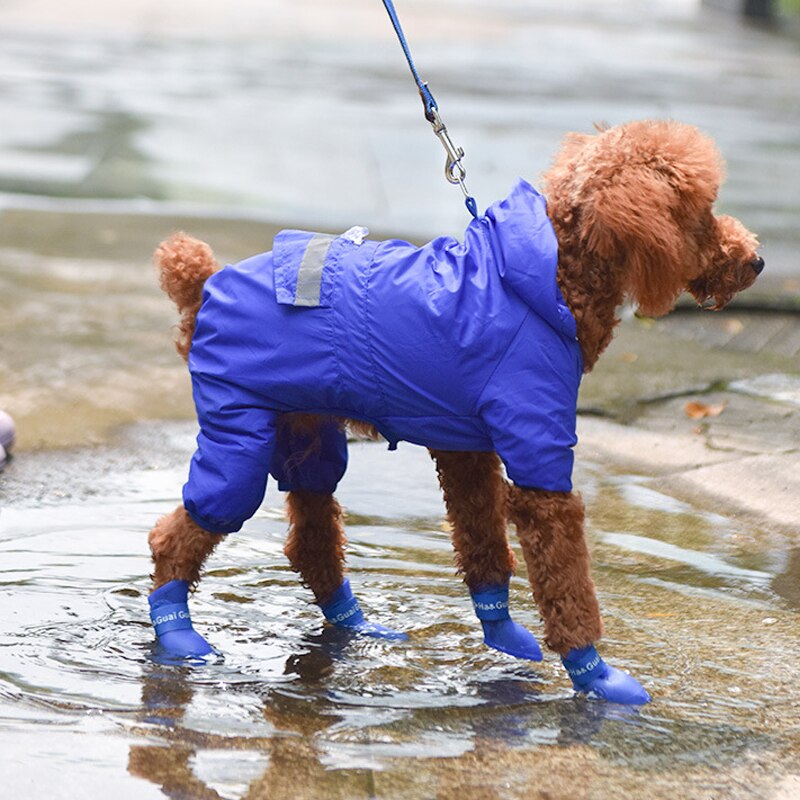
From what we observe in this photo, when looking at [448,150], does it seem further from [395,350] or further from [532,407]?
[532,407]

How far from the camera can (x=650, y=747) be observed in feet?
10.7

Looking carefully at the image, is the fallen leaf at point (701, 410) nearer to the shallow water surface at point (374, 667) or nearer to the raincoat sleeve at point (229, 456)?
the shallow water surface at point (374, 667)

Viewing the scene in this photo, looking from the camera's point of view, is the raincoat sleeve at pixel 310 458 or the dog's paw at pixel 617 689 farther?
the raincoat sleeve at pixel 310 458

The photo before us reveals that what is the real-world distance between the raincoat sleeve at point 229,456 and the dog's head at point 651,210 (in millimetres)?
921

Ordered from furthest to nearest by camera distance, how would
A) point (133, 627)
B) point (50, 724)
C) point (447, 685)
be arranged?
point (133, 627) < point (447, 685) < point (50, 724)

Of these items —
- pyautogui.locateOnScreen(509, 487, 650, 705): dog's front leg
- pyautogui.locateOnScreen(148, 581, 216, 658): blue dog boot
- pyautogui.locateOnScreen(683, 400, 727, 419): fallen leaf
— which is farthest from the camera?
pyautogui.locateOnScreen(683, 400, 727, 419): fallen leaf

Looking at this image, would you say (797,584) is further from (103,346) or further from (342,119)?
(342,119)

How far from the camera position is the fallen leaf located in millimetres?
5922

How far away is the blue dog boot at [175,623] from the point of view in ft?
12.0

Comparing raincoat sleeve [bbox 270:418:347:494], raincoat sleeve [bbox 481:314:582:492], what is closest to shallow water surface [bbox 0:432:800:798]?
raincoat sleeve [bbox 270:418:347:494]

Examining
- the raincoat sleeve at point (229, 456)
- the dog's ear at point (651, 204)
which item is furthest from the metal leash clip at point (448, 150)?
the raincoat sleeve at point (229, 456)

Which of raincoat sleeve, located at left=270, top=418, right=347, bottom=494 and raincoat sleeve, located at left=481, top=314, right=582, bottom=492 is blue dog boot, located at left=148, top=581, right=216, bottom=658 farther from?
raincoat sleeve, located at left=481, top=314, right=582, bottom=492

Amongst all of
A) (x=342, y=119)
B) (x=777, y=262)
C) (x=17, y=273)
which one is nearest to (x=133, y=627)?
(x=17, y=273)

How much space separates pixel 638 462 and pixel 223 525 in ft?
7.41
